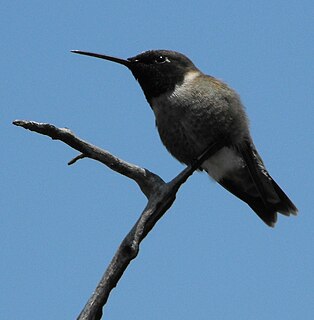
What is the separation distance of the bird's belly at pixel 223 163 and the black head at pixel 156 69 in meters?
0.66

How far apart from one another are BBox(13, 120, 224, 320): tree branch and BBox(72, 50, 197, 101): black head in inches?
65.7

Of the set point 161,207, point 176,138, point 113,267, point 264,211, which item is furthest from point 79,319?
point 264,211

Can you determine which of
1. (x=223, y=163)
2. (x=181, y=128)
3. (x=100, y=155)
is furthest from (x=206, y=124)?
(x=100, y=155)

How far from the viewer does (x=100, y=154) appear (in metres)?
3.56

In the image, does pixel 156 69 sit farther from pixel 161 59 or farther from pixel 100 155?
pixel 100 155

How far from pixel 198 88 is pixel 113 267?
2.40 metres

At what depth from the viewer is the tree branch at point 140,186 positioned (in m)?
3.12

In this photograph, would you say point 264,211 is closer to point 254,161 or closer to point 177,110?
point 254,161

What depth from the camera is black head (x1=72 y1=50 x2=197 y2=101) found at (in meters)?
5.45

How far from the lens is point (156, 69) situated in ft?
18.2

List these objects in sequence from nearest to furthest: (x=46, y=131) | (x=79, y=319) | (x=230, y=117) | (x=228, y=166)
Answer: (x=79, y=319) → (x=46, y=131) → (x=230, y=117) → (x=228, y=166)

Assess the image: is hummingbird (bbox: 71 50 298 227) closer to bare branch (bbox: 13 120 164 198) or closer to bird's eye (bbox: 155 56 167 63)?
bird's eye (bbox: 155 56 167 63)

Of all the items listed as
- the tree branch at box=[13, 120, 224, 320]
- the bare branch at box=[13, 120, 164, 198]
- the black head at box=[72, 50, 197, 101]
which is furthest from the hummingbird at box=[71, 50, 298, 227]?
the bare branch at box=[13, 120, 164, 198]

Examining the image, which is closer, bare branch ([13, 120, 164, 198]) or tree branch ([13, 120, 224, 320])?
tree branch ([13, 120, 224, 320])
